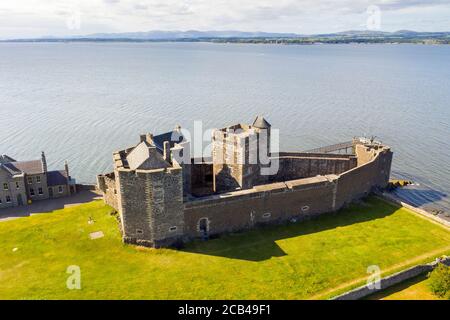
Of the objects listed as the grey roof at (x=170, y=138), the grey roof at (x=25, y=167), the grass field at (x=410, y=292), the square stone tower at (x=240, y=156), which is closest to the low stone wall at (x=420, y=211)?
the grass field at (x=410, y=292)

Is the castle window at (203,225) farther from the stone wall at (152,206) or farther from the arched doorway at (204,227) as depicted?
the stone wall at (152,206)

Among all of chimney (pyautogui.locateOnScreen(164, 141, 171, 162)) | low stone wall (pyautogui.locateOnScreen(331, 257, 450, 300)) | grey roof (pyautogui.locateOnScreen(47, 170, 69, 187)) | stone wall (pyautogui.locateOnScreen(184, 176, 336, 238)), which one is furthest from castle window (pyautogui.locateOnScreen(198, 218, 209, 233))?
grey roof (pyautogui.locateOnScreen(47, 170, 69, 187))

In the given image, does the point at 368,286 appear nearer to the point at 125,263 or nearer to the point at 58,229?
the point at 125,263

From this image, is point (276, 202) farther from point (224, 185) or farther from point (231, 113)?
point (231, 113)

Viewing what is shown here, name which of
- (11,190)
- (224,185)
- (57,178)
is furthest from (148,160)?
(11,190)

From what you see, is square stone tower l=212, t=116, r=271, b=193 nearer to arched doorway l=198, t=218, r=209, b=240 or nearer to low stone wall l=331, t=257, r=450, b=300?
arched doorway l=198, t=218, r=209, b=240
